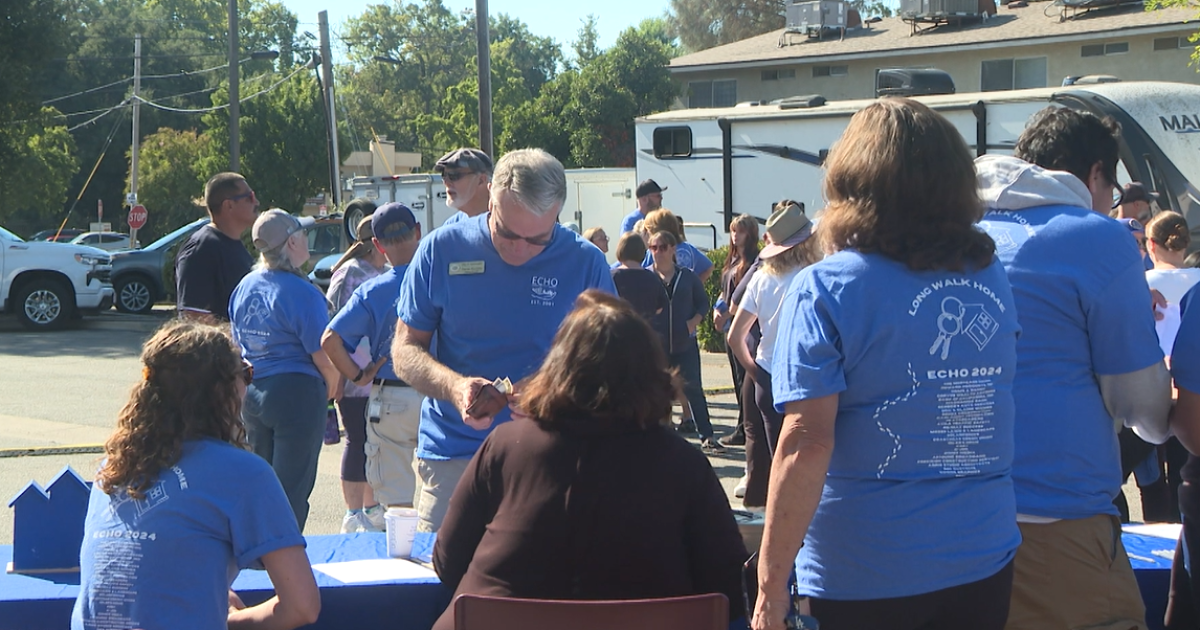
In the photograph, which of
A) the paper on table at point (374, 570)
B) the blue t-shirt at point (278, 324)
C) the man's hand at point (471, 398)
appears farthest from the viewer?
the blue t-shirt at point (278, 324)

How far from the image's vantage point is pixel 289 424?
5355 mm

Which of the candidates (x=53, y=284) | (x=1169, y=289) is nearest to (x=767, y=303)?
(x=1169, y=289)

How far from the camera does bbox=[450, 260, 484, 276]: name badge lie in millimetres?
3680

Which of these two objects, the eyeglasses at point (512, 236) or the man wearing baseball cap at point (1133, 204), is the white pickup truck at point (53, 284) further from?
the eyeglasses at point (512, 236)

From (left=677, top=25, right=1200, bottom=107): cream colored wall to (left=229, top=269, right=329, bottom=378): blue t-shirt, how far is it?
939 inches

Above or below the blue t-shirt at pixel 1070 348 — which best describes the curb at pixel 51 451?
below

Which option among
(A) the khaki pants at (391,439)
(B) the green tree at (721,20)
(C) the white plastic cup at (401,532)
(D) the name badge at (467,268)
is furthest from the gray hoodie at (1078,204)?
(B) the green tree at (721,20)

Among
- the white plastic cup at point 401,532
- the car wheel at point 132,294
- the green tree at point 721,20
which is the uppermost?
the green tree at point 721,20

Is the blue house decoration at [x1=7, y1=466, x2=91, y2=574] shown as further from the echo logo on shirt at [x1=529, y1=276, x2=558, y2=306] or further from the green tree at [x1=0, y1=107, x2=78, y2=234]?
the green tree at [x1=0, y1=107, x2=78, y2=234]

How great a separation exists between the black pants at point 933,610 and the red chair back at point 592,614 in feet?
0.78

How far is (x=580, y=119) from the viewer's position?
4019 cm

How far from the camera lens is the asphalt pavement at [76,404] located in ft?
26.9

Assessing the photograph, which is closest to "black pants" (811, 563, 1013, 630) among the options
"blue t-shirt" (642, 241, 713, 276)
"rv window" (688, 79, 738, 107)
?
"blue t-shirt" (642, 241, 713, 276)

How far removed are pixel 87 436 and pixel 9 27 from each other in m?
14.6
